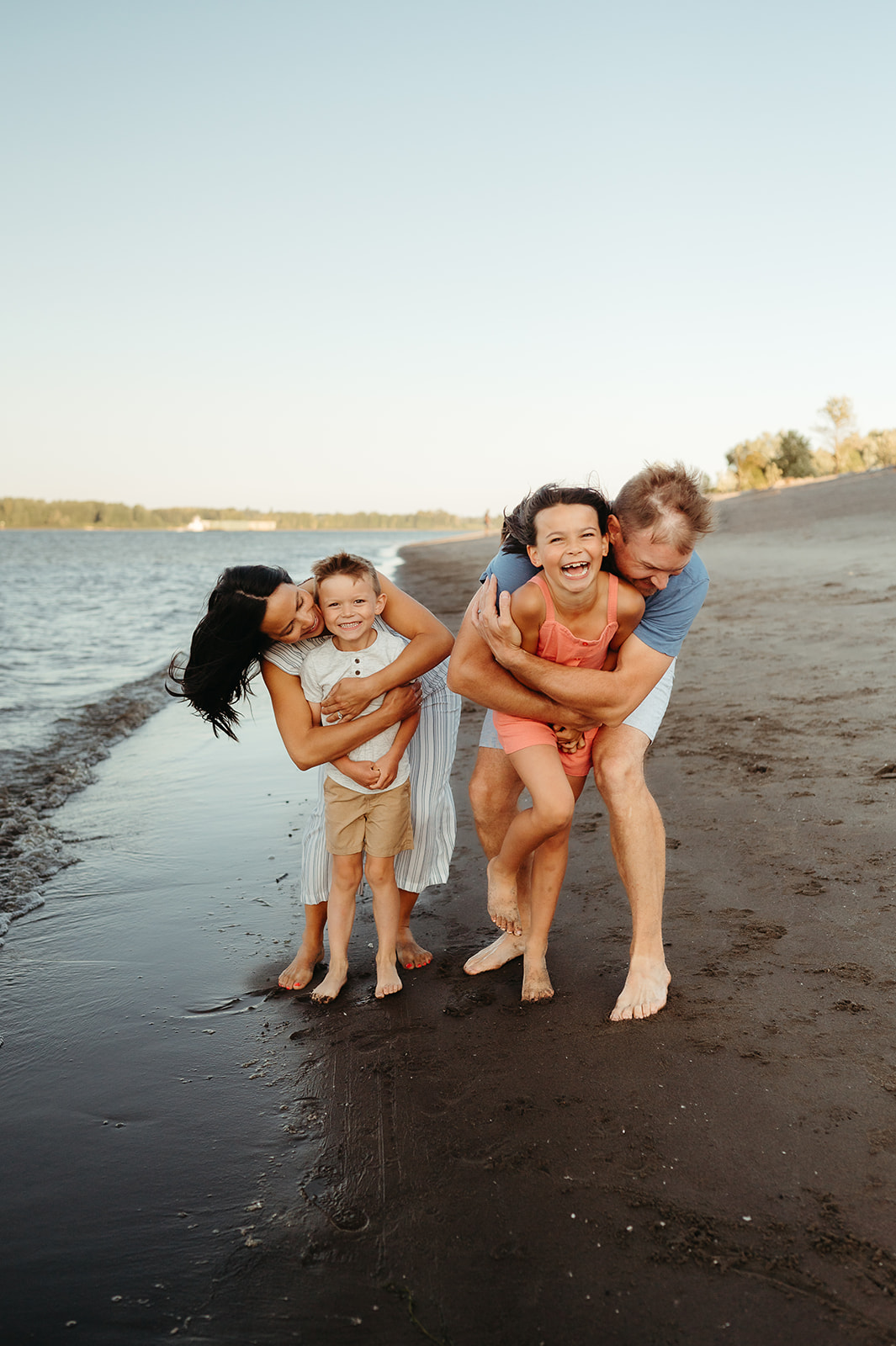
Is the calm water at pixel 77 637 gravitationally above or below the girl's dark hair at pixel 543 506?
below

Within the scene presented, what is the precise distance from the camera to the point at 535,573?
310 cm

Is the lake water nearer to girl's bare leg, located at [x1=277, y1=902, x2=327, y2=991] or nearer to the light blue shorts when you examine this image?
girl's bare leg, located at [x1=277, y1=902, x2=327, y2=991]

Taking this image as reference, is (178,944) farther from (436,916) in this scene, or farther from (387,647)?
(387,647)

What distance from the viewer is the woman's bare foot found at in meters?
2.89

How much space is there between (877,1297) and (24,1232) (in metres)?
1.72

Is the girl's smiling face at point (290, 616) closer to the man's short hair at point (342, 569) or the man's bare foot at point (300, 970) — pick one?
the man's short hair at point (342, 569)

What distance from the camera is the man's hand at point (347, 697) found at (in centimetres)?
314

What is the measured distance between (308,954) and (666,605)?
5.79ft

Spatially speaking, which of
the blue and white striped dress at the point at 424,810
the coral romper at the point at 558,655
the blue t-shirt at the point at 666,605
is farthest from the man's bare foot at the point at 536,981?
the blue t-shirt at the point at 666,605

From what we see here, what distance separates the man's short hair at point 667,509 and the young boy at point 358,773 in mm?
940

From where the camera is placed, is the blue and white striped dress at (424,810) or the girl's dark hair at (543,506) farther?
the blue and white striped dress at (424,810)

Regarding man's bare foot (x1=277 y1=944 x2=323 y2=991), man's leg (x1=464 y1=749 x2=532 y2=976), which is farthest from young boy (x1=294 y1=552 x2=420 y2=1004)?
man's leg (x1=464 y1=749 x2=532 y2=976)

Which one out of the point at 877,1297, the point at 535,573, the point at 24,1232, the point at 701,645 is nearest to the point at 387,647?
the point at 535,573

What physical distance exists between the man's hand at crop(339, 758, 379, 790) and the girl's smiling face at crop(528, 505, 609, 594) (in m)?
0.93
